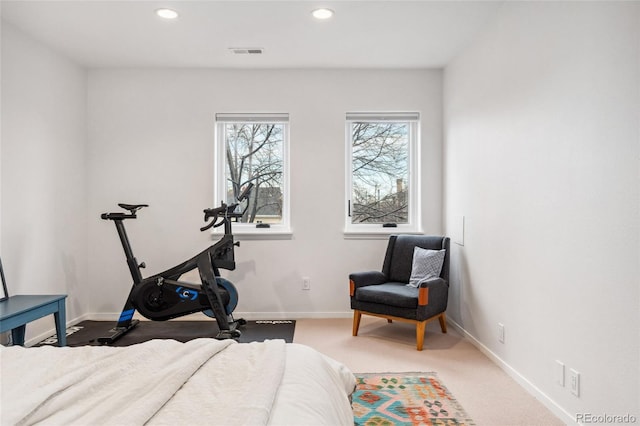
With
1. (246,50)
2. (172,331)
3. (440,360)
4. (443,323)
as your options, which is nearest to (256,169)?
(246,50)

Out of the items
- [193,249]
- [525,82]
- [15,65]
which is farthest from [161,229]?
[525,82]

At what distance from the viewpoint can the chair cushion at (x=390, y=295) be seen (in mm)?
3631

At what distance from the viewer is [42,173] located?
3871mm

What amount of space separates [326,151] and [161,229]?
1934 mm

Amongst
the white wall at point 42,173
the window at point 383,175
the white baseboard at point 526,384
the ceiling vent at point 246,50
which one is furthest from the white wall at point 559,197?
the white wall at point 42,173

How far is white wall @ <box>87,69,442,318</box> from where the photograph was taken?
4602mm

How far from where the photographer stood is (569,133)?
7.73 ft

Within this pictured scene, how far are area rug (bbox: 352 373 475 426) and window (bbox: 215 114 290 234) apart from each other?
232 centimetres

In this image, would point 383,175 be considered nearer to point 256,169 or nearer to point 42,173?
point 256,169

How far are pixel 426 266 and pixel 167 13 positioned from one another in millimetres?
3024

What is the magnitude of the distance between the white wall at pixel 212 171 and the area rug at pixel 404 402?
1.74 m

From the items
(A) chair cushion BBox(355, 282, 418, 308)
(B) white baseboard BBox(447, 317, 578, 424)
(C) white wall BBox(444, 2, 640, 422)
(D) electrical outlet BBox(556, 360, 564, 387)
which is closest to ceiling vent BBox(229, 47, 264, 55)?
(C) white wall BBox(444, 2, 640, 422)

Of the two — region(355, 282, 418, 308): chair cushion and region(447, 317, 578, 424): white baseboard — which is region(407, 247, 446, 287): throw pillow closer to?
region(355, 282, 418, 308): chair cushion

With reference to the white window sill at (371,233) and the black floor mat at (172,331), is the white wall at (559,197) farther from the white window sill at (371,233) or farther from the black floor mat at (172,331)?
the black floor mat at (172,331)
